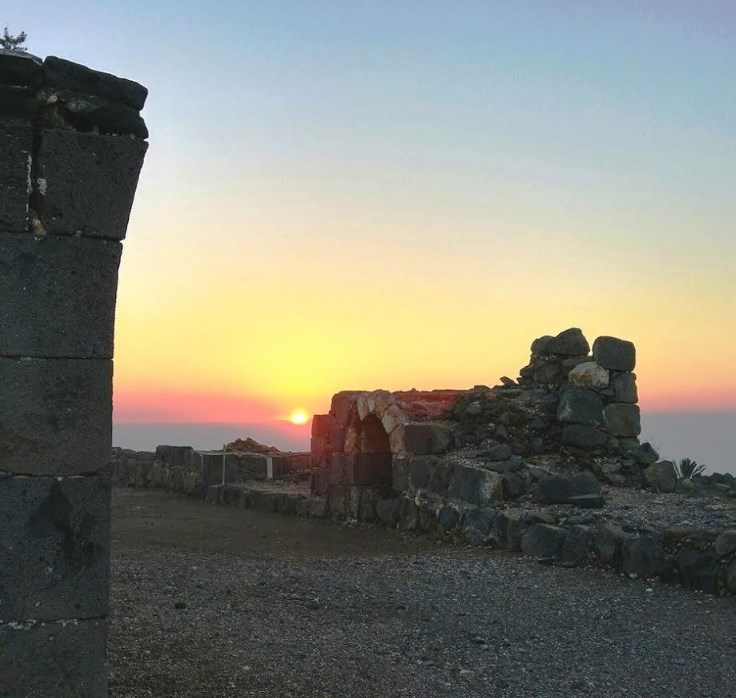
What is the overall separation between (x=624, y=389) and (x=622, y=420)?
→ 0.52m

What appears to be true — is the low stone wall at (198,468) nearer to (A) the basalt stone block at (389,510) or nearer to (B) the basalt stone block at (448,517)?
(A) the basalt stone block at (389,510)

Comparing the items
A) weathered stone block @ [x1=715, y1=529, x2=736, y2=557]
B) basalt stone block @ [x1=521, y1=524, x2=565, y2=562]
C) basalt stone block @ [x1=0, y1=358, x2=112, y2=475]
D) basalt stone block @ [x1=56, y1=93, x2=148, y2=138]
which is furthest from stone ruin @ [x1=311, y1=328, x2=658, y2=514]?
basalt stone block @ [x1=56, y1=93, x2=148, y2=138]

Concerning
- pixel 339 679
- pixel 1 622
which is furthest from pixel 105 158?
pixel 339 679

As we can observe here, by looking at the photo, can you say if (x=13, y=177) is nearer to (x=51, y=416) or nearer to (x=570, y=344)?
(x=51, y=416)

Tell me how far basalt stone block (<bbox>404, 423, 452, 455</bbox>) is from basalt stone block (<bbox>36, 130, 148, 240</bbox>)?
9176mm

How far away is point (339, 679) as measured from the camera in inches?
235

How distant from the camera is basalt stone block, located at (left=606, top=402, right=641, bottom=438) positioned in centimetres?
1438

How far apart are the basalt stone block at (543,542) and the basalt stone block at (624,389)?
478cm

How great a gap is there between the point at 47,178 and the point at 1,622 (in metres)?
2.25

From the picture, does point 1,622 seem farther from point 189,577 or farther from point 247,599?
point 189,577

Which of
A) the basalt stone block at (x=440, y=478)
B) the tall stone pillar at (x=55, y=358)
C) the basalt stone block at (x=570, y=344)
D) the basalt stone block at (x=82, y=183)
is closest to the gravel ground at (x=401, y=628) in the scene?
the tall stone pillar at (x=55, y=358)

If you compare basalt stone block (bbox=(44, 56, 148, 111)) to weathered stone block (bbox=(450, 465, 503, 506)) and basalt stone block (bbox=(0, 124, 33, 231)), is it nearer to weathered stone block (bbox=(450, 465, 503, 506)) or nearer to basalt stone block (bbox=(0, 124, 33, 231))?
basalt stone block (bbox=(0, 124, 33, 231))

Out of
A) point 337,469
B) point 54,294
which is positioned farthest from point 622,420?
point 54,294

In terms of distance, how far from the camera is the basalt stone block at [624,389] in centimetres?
1458
